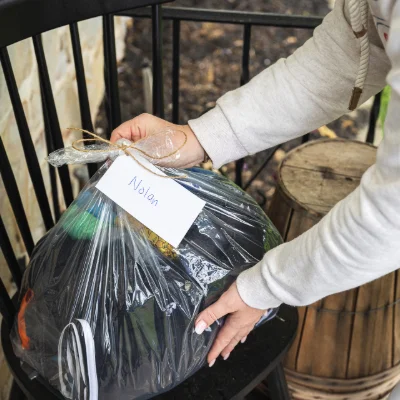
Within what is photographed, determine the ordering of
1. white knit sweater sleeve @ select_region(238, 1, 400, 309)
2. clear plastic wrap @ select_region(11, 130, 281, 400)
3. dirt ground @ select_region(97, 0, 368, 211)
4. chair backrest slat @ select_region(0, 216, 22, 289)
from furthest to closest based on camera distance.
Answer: dirt ground @ select_region(97, 0, 368, 211), chair backrest slat @ select_region(0, 216, 22, 289), clear plastic wrap @ select_region(11, 130, 281, 400), white knit sweater sleeve @ select_region(238, 1, 400, 309)

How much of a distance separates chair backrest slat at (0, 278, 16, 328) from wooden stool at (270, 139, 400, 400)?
1.50ft

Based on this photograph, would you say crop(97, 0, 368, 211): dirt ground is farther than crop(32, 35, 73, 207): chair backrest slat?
Yes

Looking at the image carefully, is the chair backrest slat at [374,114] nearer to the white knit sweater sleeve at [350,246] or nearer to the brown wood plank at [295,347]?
the brown wood plank at [295,347]

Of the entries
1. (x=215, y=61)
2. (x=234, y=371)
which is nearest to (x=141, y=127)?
(x=234, y=371)

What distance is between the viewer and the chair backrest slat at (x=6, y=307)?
0.82 metres

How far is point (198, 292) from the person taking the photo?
2.40 ft

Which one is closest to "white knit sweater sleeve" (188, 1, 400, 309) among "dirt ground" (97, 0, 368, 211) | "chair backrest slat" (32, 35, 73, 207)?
"chair backrest slat" (32, 35, 73, 207)

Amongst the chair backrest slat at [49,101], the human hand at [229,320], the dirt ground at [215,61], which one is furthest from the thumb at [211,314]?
the dirt ground at [215,61]

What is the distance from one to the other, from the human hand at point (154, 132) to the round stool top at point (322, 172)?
0.74 feet

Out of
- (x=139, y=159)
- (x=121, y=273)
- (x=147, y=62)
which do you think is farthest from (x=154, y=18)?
(x=147, y=62)

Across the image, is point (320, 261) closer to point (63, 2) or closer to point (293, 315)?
point (293, 315)

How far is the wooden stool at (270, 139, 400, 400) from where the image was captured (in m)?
1.01

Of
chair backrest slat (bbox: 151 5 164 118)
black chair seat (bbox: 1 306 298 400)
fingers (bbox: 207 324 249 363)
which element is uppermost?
chair backrest slat (bbox: 151 5 164 118)

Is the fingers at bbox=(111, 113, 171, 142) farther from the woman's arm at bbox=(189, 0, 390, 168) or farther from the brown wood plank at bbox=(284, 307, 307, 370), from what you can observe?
the brown wood plank at bbox=(284, 307, 307, 370)
